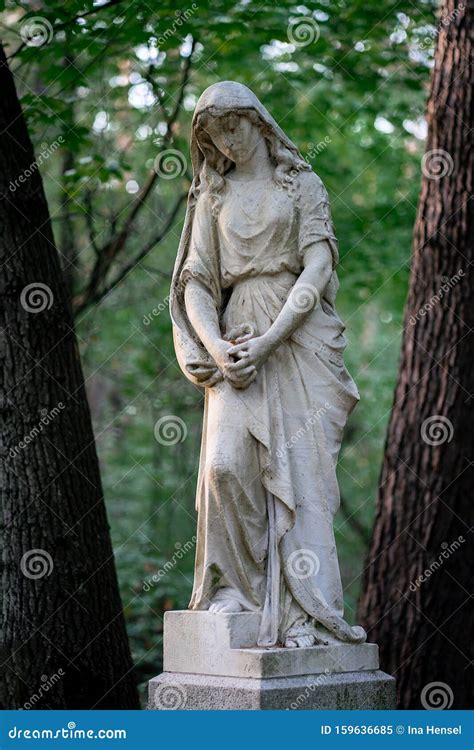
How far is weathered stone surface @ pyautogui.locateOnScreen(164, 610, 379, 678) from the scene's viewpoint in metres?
5.88

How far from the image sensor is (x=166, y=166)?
1179 centimetres

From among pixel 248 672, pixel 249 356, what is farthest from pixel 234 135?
pixel 248 672

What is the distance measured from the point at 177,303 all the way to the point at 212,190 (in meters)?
0.68

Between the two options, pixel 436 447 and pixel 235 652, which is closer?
pixel 235 652

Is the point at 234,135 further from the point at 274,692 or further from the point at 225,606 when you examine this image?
the point at 274,692

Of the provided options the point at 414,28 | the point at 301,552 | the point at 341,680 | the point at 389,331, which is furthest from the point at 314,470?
the point at 389,331

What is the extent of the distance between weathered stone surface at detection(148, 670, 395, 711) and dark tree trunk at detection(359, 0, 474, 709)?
2642mm

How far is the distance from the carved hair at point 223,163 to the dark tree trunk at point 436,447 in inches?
118

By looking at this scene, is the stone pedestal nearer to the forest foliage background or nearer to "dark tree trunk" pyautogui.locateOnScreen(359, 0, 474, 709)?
"dark tree trunk" pyautogui.locateOnScreen(359, 0, 474, 709)

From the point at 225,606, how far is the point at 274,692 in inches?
21.6

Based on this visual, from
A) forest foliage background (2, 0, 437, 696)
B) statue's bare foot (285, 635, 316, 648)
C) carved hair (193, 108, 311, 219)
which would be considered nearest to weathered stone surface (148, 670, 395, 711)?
statue's bare foot (285, 635, 316, 648)

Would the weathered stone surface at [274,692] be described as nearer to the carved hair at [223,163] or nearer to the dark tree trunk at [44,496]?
the dark tree trunk at [44,496]

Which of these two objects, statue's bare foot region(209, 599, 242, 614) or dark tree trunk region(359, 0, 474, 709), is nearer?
statue's bare foot region(209, 599, 242, 614)

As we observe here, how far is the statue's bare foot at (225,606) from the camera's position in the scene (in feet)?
20.0
